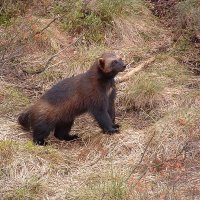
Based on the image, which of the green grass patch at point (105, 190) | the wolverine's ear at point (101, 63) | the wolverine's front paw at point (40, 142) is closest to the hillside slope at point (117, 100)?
the green grass patch at point (105, 190)

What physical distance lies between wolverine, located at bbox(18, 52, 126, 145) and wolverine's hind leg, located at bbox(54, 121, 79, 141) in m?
0.07

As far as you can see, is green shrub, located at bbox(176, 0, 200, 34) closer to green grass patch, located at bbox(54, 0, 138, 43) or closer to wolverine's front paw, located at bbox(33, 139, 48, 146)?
green grass patch, located at bbox(54, 0, 138, 43)

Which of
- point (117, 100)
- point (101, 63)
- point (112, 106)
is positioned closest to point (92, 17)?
point (117, 100)

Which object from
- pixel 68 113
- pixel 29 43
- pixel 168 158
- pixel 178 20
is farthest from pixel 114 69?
pixel 178 20

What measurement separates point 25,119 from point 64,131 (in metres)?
0.50

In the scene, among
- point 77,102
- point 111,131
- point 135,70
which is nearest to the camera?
point 111,131

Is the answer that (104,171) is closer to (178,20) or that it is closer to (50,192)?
(50,192)

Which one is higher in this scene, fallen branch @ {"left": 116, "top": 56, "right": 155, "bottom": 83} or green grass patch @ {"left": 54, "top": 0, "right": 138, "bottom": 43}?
green grass patch @ {"left": 54, "top": 0, "right": 138, "bottom": 43}

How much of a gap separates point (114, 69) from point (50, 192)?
6.19 ft

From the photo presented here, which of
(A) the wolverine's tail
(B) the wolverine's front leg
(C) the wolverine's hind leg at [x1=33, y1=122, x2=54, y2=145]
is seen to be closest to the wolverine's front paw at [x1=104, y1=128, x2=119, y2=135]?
(B) the wolverine's front leg

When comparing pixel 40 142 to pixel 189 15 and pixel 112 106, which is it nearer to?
pixel 112 106

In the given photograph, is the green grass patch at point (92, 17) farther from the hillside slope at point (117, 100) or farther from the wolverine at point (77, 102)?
the wolverine at point (77, 102)

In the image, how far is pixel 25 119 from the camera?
659cm

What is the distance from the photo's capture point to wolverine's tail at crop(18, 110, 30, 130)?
21.5ft
